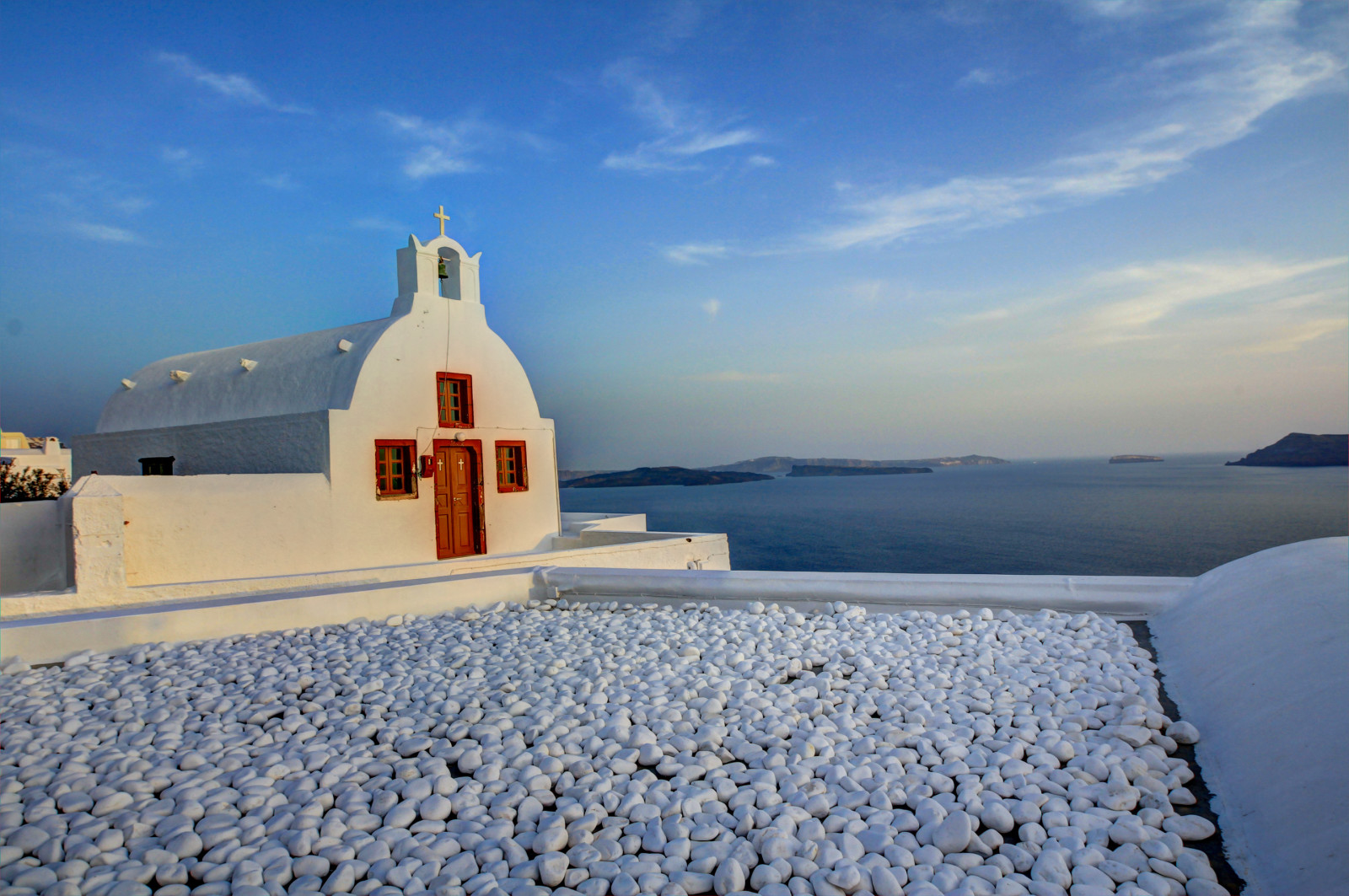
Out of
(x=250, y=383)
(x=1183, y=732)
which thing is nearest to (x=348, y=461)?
(x=250, y=383)

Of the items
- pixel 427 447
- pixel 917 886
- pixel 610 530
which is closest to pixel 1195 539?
pixel 610 530

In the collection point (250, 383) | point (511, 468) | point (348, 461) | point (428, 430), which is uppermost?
point (250, 383)

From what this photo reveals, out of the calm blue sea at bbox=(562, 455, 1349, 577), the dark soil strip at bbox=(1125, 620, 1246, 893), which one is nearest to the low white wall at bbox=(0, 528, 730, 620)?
the dark soil strip at bbox=(1125, 620, 1246, 893)

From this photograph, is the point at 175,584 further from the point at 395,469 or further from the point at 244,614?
the point at 395,469

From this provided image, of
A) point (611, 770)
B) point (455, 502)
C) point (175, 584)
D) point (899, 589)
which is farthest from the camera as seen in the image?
point (455, 502)

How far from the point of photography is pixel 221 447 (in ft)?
34.3

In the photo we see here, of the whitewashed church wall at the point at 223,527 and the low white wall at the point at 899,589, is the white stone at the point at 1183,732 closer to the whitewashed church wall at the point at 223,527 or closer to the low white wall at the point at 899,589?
the low white wall at the point at 899,589

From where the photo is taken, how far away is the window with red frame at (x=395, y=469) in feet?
32.2

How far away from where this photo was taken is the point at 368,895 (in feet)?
6.90

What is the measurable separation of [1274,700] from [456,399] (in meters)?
10.2

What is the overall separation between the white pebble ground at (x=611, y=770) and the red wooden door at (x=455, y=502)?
5.83m

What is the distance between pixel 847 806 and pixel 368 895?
1.64m

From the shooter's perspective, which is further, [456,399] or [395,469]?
[456,399]

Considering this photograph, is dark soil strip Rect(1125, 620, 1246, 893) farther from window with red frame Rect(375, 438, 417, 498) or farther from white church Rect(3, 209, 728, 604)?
window with red frame Rect(375, 438, 417, 498)
